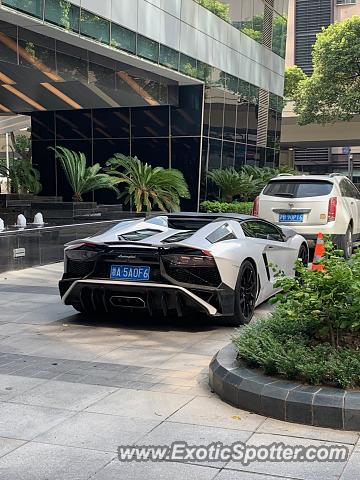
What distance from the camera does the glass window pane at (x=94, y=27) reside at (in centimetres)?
1466

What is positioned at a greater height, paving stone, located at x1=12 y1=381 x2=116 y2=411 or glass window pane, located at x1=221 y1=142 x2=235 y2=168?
glass window pane, located at x1=221 y1=142 x2=235 y2=168

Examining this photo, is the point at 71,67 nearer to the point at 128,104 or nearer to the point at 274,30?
the point at 128,104

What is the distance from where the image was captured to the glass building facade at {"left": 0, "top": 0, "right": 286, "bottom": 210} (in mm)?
15758

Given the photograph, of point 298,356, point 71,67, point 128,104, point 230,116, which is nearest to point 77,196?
point 71,67

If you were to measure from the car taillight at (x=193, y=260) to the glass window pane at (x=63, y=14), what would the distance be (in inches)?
358

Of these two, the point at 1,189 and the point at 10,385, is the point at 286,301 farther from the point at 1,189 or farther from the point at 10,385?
the point at 1,189

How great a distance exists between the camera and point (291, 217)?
1170 centimetres

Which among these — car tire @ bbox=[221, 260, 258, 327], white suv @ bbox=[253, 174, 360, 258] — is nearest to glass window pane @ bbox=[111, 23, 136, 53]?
white suv @ bbox=[253, 174, 360, 258]

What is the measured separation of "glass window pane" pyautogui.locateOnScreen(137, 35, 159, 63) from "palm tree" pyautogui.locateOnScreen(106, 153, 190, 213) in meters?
2.99

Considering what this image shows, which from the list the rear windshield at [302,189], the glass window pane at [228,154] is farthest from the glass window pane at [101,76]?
the rear windshield at [302,189]

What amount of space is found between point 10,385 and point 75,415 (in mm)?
962

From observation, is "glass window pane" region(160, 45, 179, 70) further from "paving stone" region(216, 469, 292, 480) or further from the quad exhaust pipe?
"paving stone" region(216, 469, 292, 480)

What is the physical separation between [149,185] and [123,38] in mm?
4224

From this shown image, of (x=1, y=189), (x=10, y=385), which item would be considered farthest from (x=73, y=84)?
(x=10, y=385)
